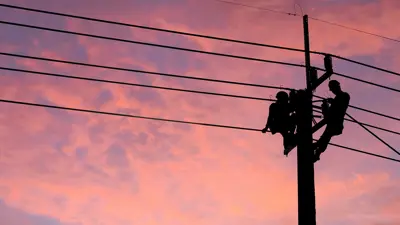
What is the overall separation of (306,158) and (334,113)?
1.40 m

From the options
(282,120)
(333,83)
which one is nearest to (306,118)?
(282,120)

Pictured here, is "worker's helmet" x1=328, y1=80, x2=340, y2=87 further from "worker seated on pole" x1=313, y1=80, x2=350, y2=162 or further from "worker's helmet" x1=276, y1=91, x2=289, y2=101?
"worker's helmet" x1=276, y1=91, x2=289, y2=101

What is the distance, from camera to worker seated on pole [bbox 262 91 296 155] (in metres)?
12.1

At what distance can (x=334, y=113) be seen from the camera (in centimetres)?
1201

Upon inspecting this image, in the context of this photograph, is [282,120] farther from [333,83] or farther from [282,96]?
[333,83]

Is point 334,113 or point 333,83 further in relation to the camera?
point 333,83

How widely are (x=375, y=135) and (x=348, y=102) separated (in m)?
1.60

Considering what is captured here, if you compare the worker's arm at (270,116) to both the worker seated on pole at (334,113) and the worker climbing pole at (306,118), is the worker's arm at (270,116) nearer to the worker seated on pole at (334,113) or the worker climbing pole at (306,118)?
the worker climbing pole at (306,118)

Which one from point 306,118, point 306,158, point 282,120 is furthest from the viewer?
point 282,120

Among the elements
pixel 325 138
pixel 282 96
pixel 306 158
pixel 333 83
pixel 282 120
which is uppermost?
pixel 333 83

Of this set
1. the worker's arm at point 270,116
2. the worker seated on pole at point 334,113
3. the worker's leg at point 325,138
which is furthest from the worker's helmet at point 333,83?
the worker's arm at point 270,116

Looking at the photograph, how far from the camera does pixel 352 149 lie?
1342 cm

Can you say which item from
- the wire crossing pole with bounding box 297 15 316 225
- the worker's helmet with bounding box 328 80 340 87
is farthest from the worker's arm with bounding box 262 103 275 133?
the worker's helmet with bounding box 328 80 340 87

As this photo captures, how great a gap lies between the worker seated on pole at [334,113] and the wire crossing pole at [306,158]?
1.20ft
